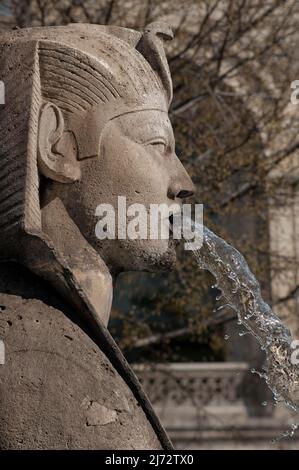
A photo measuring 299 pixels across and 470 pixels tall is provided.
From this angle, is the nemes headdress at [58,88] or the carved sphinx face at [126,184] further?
the carved sphinx face at [126,184]

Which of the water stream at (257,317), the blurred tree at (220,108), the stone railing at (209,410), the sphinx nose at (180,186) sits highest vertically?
the blurred tree at (220,108)

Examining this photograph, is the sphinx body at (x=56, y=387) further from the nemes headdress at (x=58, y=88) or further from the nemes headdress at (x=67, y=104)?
the nemes headdress at (x=58, y=88)

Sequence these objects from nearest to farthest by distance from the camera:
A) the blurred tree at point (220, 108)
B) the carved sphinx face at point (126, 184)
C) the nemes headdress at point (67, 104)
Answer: the nemes headdress at point (67, 104) < the carved sphinx face at point (126, 184) < the blurred tree at point (220, 108)

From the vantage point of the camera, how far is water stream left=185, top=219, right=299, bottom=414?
527cm

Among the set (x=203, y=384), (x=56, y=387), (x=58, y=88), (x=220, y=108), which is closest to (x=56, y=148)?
(x=58, y=88)

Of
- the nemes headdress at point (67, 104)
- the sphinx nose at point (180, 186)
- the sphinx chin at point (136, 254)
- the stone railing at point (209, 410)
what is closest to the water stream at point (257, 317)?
the sphinx nose at point (180, 186)

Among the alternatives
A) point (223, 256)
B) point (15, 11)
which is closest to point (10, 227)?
point (223, 256)

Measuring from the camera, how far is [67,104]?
442 cm

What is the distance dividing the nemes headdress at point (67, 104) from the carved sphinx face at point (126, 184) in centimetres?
4

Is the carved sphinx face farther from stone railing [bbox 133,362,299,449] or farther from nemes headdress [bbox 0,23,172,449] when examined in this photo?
stone railing [bbox 133,362,299,449]

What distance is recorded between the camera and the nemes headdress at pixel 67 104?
163 inches

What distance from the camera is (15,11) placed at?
1257 cm

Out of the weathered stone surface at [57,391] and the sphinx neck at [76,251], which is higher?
the sphinx neck at [76,251]
